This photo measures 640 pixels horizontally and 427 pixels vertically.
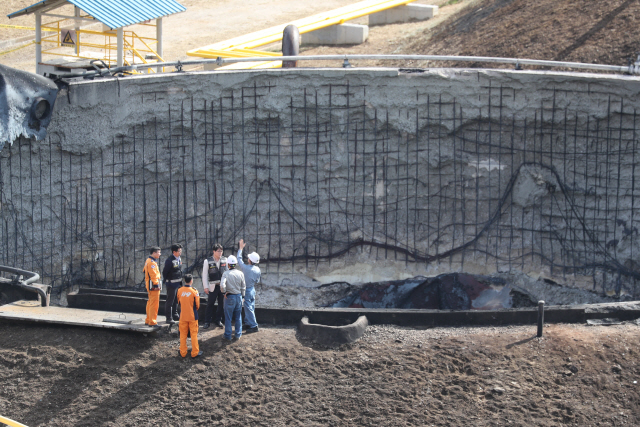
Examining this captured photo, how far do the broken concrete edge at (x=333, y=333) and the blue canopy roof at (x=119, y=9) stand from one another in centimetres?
672

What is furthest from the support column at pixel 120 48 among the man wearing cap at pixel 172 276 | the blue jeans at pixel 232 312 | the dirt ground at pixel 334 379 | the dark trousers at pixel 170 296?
the blue jeans at pixel 232 312

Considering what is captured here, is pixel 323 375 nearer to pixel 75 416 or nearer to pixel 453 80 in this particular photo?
pixel 75 416

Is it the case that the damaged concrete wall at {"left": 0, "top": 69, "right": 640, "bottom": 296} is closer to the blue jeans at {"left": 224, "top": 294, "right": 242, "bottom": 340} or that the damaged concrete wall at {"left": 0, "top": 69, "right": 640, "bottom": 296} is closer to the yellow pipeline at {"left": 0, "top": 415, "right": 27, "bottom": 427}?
the blue jeans at {"left": 224, "top": 294, "right": 242, "bottom": 340}

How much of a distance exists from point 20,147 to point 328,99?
5401mm

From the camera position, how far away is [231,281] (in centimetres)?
878

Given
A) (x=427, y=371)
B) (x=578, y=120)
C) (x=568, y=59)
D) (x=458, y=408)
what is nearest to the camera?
(x=458, y=408)

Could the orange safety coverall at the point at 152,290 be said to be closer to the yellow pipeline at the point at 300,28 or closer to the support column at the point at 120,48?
the support column at the point at 120,48

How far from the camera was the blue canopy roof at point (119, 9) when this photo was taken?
39.4ft

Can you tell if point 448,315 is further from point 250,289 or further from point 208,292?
point 208,292

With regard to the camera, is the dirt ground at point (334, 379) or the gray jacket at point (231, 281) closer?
the dirt ground at point (334, 379)

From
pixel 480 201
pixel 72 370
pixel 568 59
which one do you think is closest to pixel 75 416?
pixel 72 370

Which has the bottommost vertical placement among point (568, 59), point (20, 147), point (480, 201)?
point (480, 201)

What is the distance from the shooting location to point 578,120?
10625mm

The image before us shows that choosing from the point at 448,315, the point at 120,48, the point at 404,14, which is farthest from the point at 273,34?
the point at 448,315
